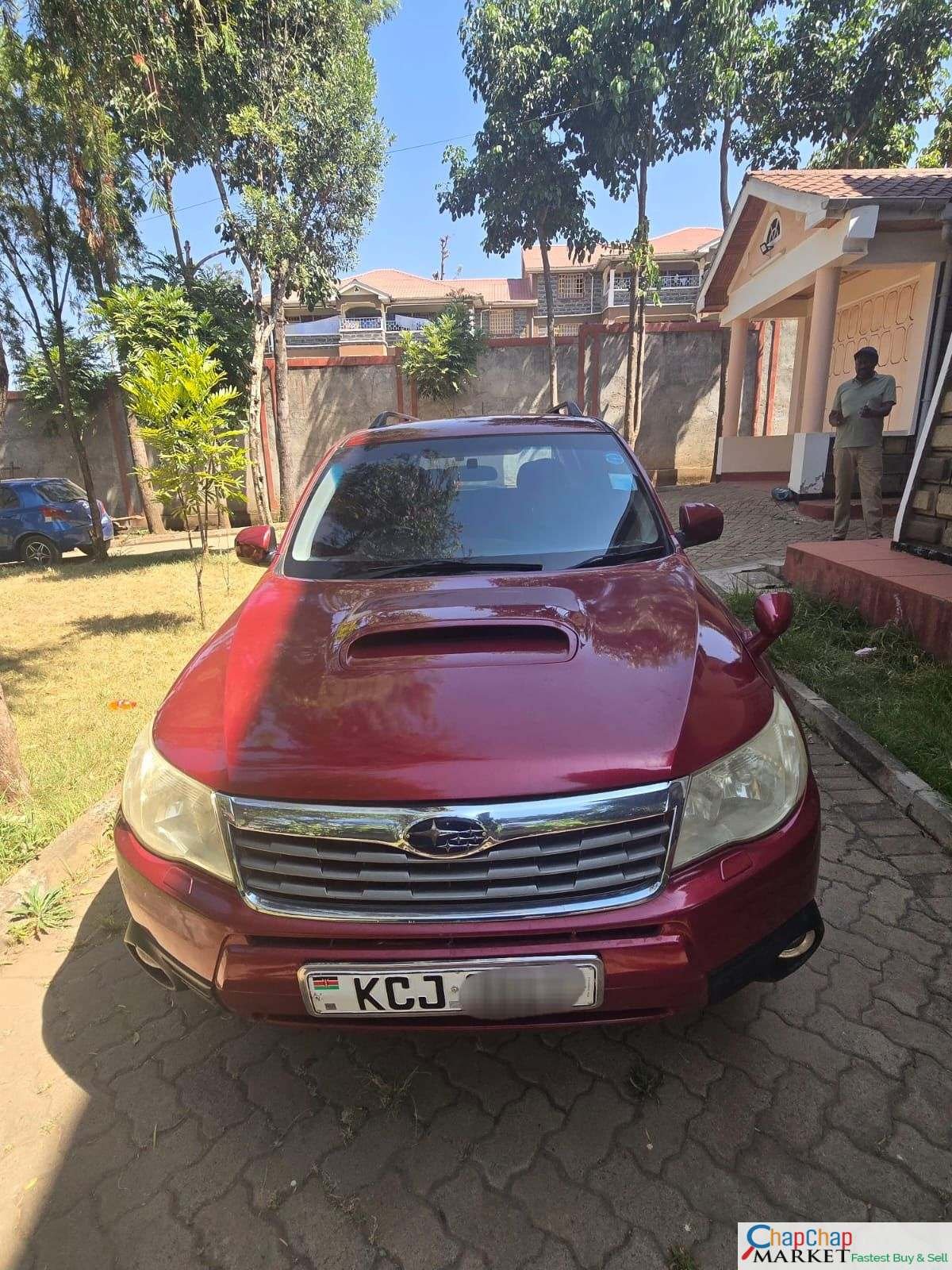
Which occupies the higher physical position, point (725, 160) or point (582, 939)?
point (725, 160)

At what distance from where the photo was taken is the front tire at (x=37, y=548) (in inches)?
439

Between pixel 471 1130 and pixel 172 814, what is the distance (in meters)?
1.05

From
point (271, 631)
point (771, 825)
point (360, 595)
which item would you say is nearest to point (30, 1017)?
point (271, 631)

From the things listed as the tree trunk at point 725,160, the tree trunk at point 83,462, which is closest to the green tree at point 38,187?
the tree trunk at point 83,462

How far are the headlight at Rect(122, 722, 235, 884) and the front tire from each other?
36.8ft

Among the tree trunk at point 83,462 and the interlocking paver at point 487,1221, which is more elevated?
the tree trunk at point 83,462

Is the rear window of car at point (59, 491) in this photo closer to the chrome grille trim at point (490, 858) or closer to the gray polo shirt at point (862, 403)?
the gray polo shirt at point (862, 403)

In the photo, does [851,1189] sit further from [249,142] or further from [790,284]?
[249,142]

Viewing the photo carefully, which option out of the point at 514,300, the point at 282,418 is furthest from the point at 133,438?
the point at 514,300

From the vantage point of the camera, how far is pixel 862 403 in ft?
22.3

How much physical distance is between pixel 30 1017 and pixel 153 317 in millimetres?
11263

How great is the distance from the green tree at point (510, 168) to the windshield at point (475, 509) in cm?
1468

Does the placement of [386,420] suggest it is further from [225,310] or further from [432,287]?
[432,287]

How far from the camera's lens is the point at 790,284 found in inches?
402
